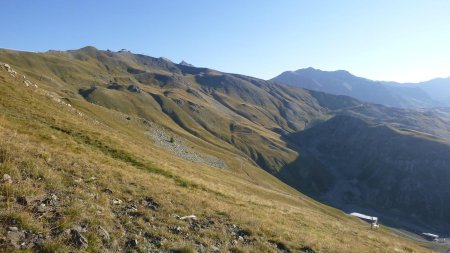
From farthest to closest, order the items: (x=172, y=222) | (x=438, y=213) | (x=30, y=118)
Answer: (x=438, y=213) → (x=30, y=118) → (x=172, y=222)

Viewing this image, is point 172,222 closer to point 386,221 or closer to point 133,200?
point 133,200

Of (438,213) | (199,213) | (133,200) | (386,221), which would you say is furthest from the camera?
(438,213)

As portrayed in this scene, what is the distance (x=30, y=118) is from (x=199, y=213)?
69.6ft

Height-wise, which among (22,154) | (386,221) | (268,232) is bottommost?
(386,221)

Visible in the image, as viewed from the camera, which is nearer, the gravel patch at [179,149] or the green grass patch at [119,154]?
the green grass patch at [119,154]

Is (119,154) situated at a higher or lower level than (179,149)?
higher

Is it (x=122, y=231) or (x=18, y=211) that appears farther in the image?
(x=122, y=231)

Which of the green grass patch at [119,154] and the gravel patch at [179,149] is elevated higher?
the green grass patch at [119,154]

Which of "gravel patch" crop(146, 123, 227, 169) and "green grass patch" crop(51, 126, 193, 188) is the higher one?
"green grass patch" crop(51, 126, 193, 188)

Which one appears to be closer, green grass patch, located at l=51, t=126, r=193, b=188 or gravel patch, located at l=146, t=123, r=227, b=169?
green grass patch, located at l=51, t=126, r=193, b=188

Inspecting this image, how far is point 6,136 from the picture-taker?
19.3m

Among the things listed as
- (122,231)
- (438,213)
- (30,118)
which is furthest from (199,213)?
(438,213)

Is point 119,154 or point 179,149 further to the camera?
point 179,149

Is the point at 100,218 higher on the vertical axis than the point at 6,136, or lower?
lower
